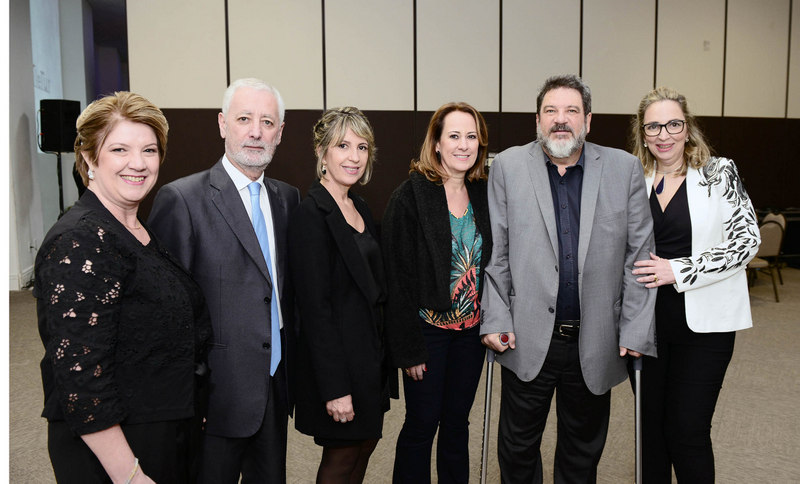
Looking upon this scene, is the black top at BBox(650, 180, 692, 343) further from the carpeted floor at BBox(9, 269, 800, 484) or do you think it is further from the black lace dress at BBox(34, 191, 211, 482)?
the black lace dress at BBox(34, 191, 211, 482)

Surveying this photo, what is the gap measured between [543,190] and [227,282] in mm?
1138

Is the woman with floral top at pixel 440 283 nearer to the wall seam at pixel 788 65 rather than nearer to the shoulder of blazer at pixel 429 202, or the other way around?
the shoulder of blazer at pixel 429 202

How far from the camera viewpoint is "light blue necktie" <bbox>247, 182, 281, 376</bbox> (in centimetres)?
184

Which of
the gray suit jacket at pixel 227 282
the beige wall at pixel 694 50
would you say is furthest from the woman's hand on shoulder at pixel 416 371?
the beige wall at pixel 694 50

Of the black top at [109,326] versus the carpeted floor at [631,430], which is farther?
the carpeted floor at [631,430]

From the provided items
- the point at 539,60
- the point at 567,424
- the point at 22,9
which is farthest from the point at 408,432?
the point at 22,9

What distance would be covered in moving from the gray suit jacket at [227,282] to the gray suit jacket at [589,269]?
836 millimetres

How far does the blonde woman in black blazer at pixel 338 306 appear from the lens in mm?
1846

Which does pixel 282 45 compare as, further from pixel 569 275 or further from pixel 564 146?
pixel 569 275

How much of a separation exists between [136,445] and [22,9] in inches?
320

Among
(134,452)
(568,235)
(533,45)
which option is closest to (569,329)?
(568,235)

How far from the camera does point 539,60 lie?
23.6 feet

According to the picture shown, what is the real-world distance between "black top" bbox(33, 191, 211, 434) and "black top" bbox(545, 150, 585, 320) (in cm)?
127

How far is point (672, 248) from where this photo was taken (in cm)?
218
